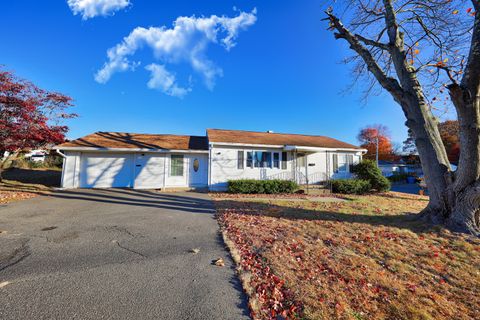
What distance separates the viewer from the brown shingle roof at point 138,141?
43.0ft

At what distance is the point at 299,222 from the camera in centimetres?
603

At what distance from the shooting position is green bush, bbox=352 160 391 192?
13.7m

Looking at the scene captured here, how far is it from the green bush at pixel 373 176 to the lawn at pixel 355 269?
28.9ft

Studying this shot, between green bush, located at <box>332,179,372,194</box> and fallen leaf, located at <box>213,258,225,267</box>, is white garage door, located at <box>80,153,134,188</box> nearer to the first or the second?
fallen leaf, located at <box>213,258,225,267</box>

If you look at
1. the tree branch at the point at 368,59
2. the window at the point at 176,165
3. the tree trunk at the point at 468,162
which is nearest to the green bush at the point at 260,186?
the window at the point at 176,165

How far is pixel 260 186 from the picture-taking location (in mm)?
12430

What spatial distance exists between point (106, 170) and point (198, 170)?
586 cm

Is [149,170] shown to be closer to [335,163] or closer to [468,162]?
[335,163]

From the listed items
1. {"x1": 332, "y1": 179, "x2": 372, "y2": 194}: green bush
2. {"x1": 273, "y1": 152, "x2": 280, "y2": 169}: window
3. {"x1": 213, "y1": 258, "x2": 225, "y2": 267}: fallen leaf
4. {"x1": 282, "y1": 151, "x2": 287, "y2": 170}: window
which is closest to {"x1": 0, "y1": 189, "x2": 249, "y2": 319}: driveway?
{"x1": 213, "y1": 258, "x2": 225, "y2": 267}: fallen leaf

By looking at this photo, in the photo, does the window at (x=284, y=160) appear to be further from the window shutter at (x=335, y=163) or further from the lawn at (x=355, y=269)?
the lawn at (x=355, y=269)

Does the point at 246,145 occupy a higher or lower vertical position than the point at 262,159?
higher

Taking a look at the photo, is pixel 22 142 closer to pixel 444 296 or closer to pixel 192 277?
pixel 192 277

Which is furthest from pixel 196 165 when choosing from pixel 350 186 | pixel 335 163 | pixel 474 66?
pixel 474 66

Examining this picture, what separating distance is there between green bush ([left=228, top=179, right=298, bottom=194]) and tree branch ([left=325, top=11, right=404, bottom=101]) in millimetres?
7619
